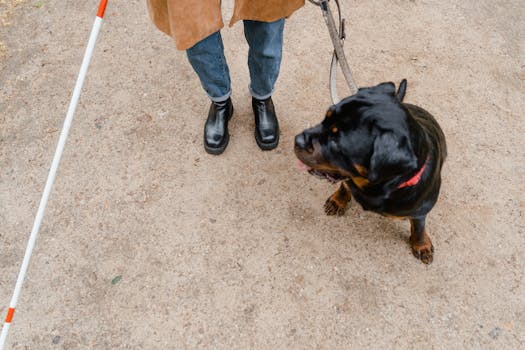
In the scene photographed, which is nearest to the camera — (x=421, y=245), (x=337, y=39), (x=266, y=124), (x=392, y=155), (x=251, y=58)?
(x=392, y=155)

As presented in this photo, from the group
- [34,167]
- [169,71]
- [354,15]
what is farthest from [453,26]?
[34,167]

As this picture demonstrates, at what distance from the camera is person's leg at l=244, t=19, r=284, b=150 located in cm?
241

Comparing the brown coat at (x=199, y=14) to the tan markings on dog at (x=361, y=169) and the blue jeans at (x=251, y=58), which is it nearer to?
the blue jeans at (x=251, y=58)

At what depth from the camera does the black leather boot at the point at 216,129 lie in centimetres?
303

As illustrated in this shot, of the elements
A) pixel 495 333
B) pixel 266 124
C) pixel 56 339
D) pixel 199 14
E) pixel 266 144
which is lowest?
pixel 495 333

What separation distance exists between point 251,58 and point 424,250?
162cm

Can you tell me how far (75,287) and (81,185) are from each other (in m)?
0.76

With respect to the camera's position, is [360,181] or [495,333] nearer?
[360,181]

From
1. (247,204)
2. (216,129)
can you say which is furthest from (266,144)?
(247,204)

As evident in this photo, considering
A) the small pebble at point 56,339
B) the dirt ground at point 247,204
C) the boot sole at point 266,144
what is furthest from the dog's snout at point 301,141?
the small pebble at point 56,339

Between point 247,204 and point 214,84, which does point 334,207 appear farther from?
point 214,84

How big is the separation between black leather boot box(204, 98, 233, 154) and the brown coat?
854 millimetres

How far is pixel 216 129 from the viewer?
3.02m

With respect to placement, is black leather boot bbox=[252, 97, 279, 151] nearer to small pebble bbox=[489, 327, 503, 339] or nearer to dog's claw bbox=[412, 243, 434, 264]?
dog's claw bbox=[412, 243, 434, 264]
